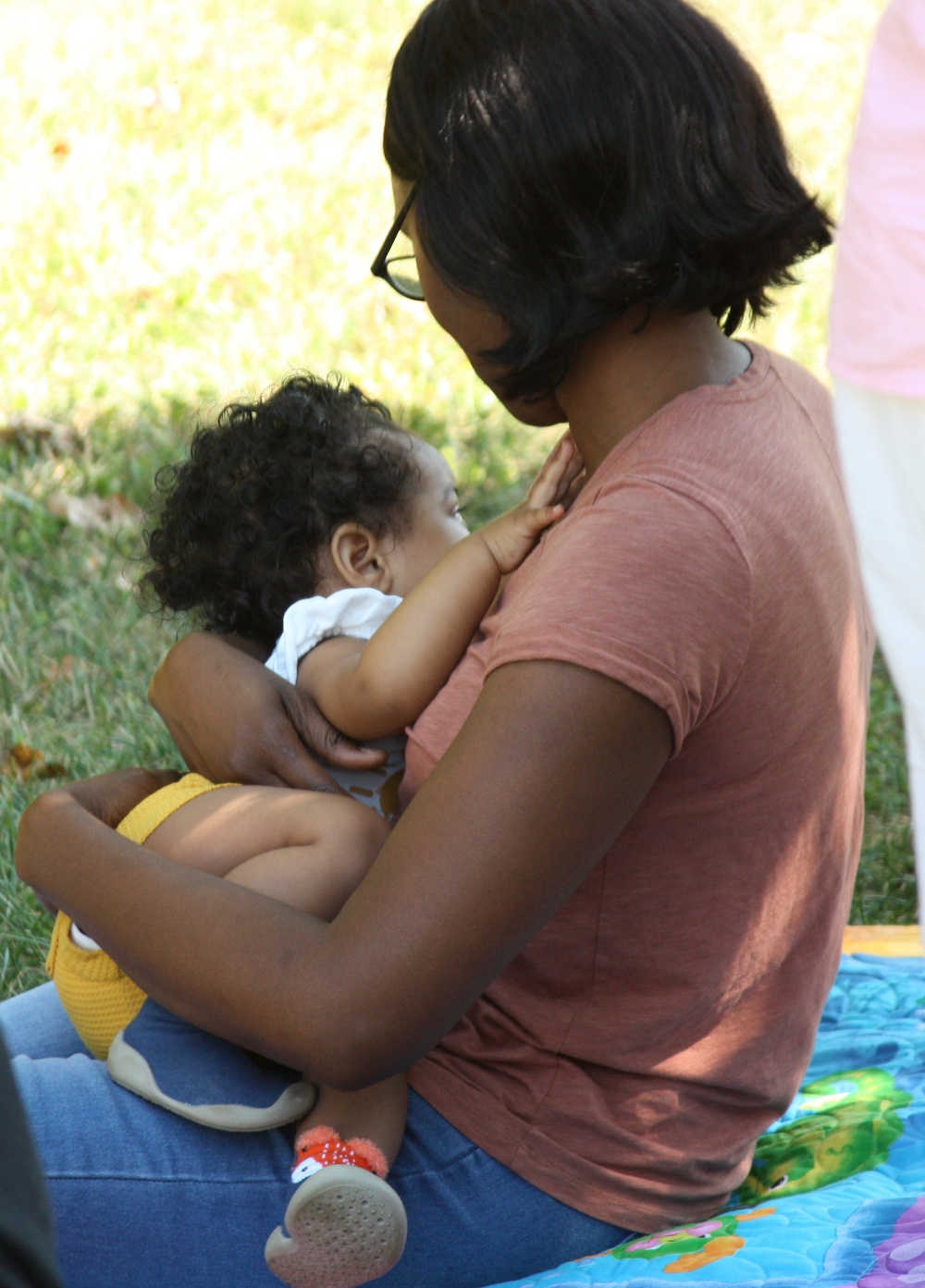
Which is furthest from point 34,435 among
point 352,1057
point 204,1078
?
point 352,1057

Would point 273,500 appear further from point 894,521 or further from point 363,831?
point 894,521

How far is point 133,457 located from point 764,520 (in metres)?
4.01

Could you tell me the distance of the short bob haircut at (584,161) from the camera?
1.71 m

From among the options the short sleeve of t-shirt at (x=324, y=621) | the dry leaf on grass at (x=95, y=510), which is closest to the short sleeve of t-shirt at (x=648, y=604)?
the short sleeve of t-shirt at (x=324, y=621)

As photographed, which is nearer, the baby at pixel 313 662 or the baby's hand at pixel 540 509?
the baby at pixel 313 662

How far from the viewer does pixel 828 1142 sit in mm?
2369

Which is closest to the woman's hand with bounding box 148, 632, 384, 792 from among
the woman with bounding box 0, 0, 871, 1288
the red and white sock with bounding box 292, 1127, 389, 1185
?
the woman with bounding box 0, 0, 871, 1288

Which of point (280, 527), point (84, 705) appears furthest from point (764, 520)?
point (84, 705)

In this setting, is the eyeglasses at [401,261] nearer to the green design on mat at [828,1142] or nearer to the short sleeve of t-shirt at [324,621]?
the short sleeve of t-shirt at [324,621]

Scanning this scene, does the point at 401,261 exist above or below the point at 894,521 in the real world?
above

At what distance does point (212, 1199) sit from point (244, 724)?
2.44 ft

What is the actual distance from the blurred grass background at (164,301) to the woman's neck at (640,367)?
1.97 m

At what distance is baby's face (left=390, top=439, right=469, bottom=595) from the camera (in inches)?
106

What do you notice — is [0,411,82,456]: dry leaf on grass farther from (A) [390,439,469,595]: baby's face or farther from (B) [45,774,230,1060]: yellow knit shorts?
(B) [45,774,230,1060]: yellow knit shorts
